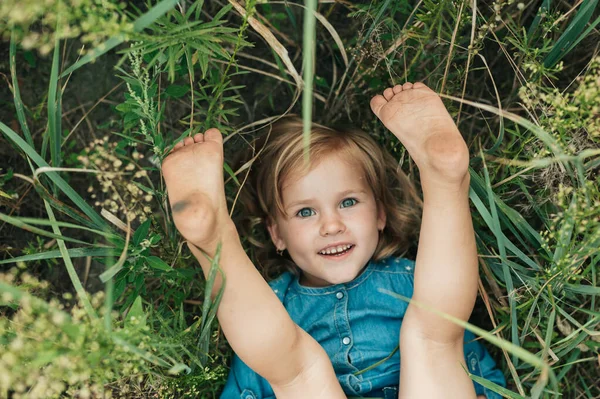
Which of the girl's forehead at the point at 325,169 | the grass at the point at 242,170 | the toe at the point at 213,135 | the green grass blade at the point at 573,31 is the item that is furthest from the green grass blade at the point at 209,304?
the green grass blade at the point at 573,31

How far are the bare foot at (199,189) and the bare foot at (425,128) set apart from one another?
0.49 metres

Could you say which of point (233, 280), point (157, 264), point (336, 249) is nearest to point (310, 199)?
point (336, 249)

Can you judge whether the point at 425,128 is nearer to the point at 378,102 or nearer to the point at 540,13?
the point at 378,102

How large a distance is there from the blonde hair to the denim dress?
0.12 metres

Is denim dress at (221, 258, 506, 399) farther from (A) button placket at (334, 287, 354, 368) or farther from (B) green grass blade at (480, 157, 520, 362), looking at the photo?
(B) green grass blade at (480, 157, 520, 362)

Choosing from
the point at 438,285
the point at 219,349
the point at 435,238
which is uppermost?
the point at 435,238

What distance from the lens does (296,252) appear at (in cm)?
194

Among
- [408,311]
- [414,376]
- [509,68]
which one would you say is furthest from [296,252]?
[509,68]

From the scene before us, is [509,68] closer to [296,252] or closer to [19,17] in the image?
[296,252]

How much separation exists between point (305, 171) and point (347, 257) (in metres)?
0.29

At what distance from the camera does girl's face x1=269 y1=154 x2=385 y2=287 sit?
1.86m

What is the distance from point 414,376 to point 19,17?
1310 mm

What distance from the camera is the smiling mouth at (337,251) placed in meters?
1.87

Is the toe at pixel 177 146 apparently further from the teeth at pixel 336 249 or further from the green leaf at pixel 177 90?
the teeth at pixel 336 249
